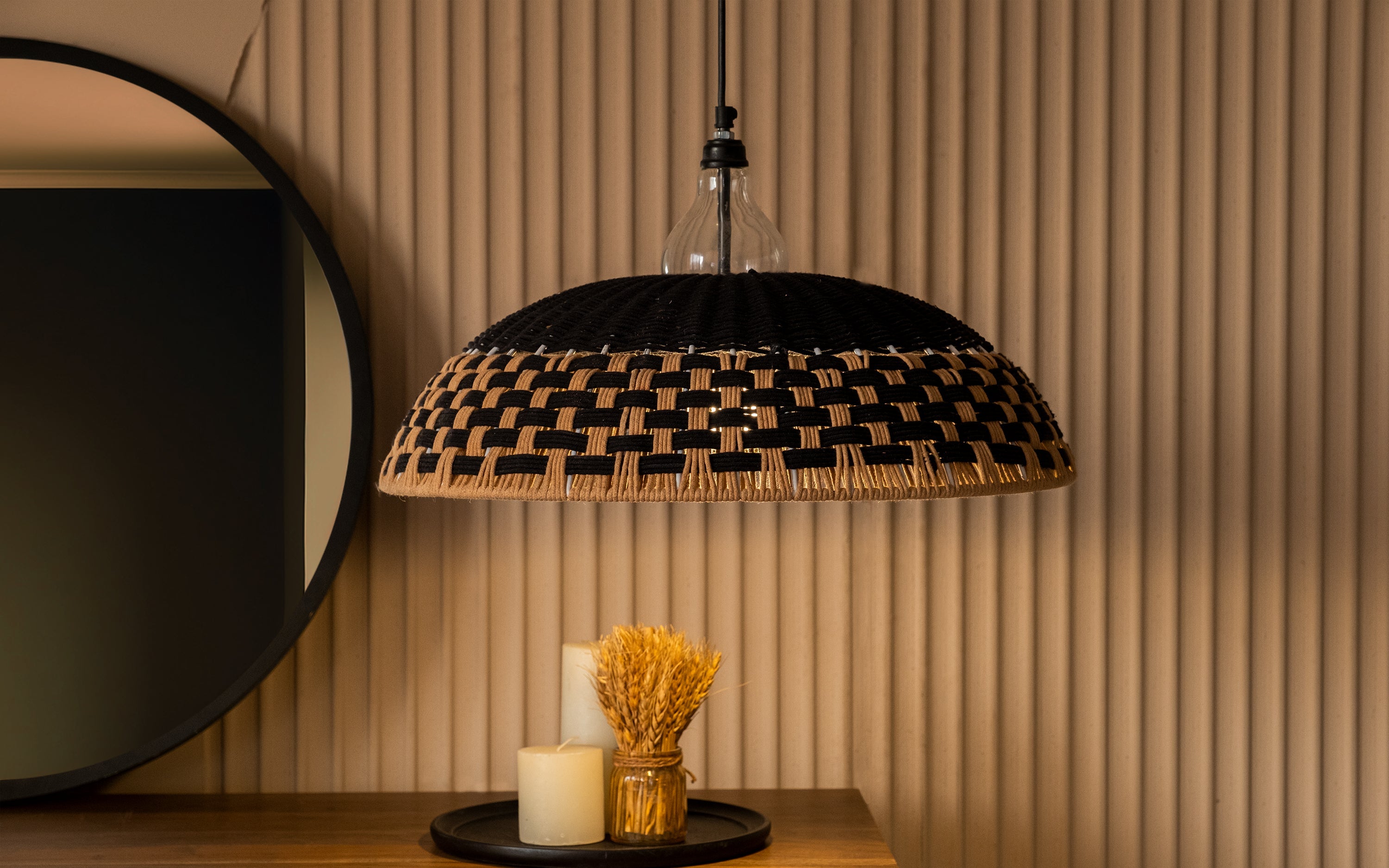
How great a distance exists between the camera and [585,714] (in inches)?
45.5

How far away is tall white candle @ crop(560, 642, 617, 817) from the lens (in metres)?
1.15

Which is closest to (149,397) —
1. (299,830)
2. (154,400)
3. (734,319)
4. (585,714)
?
(154,400)

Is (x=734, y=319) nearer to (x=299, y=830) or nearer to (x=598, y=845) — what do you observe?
(x=598, y=845)

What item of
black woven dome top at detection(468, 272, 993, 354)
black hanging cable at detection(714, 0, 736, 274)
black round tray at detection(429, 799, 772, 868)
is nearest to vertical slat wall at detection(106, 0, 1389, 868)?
black round tray at detection(429, 799, 772, 868)

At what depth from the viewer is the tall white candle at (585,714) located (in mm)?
1151

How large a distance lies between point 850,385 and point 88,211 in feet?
3.58

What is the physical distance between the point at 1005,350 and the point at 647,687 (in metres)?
0.60

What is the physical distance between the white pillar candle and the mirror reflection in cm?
42

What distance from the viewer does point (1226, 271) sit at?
1.39m

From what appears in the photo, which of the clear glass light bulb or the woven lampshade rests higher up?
the clear glass light bulb

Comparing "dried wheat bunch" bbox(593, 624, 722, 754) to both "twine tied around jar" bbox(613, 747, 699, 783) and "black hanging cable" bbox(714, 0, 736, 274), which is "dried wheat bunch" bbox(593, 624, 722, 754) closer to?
"twine tied around jar" bbox(613, 747, 699, 783)

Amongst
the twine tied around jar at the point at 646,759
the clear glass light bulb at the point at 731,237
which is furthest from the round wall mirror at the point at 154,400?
the clear glass light bulb at the point at 731,237

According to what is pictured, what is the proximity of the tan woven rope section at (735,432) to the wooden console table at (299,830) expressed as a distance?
59 cm

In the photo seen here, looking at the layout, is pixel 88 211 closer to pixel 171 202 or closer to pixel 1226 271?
pixel 171 202
